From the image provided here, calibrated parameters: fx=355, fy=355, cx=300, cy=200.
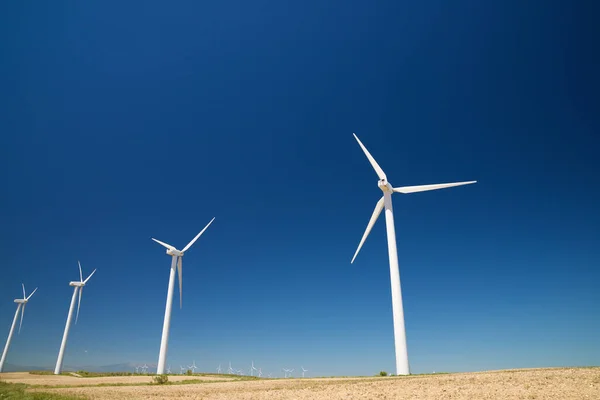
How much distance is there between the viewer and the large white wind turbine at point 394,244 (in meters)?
40.8

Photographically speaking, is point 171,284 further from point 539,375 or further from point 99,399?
point 539,375

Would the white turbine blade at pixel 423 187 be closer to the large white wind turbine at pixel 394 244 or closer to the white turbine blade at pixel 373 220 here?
the large white wind turbine at pixel 394 244

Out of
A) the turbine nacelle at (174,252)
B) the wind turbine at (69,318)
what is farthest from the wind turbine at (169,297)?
the wind turbine at (69,318)

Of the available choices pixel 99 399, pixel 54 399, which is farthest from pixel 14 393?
pixel 99 399

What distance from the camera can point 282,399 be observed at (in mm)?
23000

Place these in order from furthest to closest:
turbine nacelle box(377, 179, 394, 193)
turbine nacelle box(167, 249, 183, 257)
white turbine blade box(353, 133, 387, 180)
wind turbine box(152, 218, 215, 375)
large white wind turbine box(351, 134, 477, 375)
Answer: turbine nacelle box(167, 249, 183, 257), wind turbine box(152, 218, 215, 375), white turbine blade box(353, 133, 387, 180), turbine nacelle box(377, 179, 394, 193), large white wind turbine box(351, 134, 477, 375)

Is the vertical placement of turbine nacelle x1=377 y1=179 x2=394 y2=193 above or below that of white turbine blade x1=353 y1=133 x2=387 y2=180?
below

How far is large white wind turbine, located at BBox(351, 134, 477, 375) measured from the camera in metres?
40.8

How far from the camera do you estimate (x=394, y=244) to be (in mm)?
47562

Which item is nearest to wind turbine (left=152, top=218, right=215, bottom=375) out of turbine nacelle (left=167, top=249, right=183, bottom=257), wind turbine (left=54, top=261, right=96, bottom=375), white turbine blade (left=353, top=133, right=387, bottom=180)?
turbine nacelle (left=167, top=249, right=183, bottom=257)

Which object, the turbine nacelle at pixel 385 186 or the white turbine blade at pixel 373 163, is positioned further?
the white turbine blade at pixel 373 163

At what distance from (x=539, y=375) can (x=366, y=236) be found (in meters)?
32.1

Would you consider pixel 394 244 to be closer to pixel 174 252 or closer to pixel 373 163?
pixel 373 163

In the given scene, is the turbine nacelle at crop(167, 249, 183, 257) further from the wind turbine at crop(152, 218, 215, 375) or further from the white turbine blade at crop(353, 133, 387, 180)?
the white turbine blade at crop(353, 133, 387, 180)
